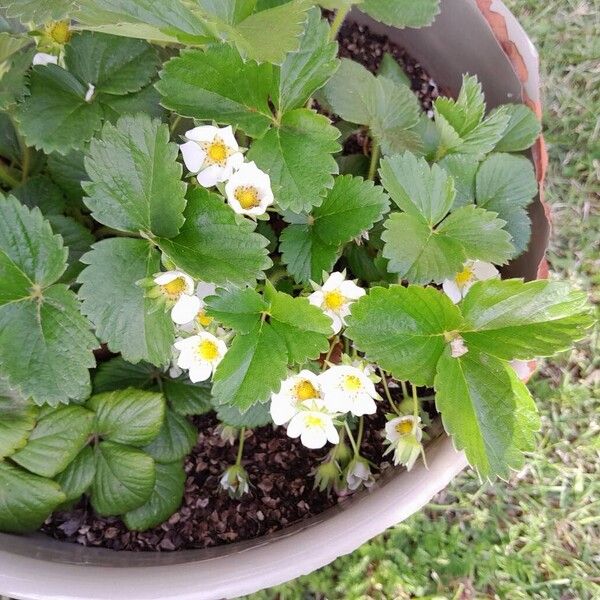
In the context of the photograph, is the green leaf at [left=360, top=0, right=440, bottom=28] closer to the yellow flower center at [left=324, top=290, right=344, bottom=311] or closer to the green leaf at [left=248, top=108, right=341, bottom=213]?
the green leaf at [left=248, top=108, right=341, bottom=213]

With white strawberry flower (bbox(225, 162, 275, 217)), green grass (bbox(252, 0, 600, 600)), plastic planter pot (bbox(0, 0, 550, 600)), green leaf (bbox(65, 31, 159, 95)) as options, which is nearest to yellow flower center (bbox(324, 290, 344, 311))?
white strawberry flower (bbox(225, 162, 275, 217))

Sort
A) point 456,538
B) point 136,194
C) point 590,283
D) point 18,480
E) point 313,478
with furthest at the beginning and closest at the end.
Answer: point 590,283 → point 456,538 → point 313,478 → point 18,480 → point 136,194

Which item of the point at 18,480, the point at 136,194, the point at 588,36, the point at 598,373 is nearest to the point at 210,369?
the point at 136,194

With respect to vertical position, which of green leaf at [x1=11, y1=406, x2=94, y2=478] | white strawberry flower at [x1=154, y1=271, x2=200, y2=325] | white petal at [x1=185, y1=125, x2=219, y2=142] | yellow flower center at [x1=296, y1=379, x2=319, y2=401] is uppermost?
white petal at [x1=185, y1=125, x2=219, y2=142]

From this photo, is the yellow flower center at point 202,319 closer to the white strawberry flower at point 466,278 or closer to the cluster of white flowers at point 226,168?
the cluster of white flowers at point 226,168

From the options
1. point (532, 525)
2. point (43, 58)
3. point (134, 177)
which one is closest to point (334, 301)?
point (134, 177)

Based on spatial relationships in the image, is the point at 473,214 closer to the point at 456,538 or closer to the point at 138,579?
the point at 138,579
